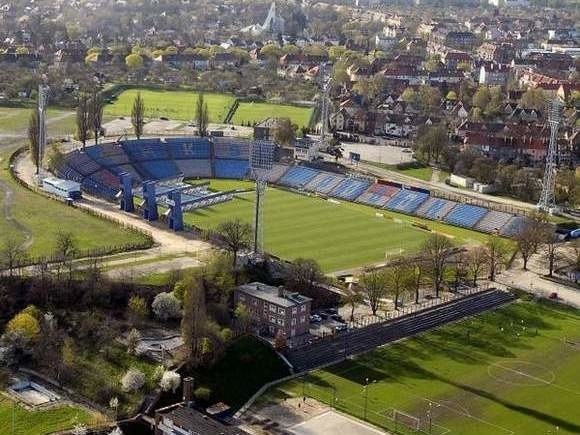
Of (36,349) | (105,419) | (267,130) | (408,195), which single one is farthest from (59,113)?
(105,419)

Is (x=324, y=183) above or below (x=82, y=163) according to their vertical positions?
below

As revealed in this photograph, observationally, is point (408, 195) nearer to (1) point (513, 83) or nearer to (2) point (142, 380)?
(2) point (142, 380)

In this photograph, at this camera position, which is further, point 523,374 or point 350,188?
point 350,188

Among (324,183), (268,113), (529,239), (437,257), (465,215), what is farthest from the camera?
(268,113)

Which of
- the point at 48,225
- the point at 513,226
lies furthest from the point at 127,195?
the point at 513,226

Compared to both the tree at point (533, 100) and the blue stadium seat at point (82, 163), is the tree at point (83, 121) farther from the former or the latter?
the tree at point (533, 100)

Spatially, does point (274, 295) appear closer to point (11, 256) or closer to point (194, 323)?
point (194, 323)

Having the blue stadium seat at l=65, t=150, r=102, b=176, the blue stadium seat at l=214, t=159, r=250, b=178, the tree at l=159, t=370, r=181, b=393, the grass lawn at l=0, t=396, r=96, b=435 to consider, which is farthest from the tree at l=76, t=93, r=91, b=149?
the grass lawn at l=0, t=396, r=96, b=435
